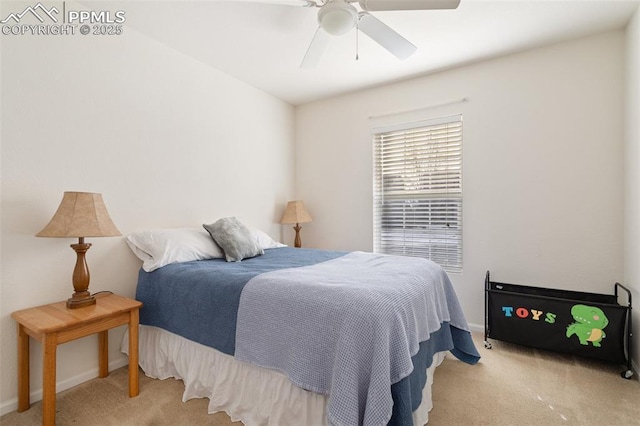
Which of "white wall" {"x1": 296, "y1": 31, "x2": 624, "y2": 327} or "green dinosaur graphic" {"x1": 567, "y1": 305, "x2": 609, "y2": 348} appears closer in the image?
"green dinosaur graphic" {"x1": 567, "y1": 305, "x2": 609, "y2": 348}

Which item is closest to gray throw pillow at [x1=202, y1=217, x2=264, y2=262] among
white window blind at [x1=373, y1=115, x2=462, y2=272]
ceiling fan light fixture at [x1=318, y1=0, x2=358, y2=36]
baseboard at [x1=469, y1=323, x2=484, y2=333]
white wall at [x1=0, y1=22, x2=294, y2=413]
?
white wall at [x1=0, y1=22, x2=294, y2=413]

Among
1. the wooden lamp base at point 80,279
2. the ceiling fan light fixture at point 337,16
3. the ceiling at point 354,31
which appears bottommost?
the wooden lamp base at point 80,279

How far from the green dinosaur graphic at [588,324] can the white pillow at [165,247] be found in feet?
9.19

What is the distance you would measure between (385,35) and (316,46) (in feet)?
1.56

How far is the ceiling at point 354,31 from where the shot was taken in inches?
85.1

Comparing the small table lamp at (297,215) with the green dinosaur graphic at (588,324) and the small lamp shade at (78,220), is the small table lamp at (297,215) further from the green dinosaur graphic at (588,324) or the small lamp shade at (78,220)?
the green dinosaur graphic at (588,324)

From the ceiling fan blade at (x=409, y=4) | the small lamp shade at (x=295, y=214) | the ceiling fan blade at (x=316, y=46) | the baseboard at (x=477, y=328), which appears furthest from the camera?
the small lamp shade at (x=295, y=214)

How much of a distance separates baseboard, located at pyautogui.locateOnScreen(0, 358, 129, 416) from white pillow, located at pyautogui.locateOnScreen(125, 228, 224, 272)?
775mm

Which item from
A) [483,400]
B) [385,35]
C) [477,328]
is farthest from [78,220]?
[477,328]

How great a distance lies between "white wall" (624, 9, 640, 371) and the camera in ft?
6.98

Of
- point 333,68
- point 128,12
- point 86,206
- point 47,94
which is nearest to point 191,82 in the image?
point 128,12

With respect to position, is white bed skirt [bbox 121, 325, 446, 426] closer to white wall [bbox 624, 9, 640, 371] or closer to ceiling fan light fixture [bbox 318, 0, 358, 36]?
white wall [bbox 624, 9, 640, 371]

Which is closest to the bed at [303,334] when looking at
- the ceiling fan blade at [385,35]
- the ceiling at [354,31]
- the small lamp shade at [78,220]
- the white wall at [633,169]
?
the small lamp shade at [78,220]

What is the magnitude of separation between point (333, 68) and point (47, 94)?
7.51ft
